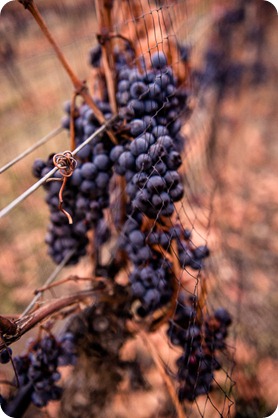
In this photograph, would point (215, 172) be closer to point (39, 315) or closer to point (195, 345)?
point (195, 345)

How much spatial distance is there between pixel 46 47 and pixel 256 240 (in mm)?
1537

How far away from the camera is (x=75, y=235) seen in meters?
0.80

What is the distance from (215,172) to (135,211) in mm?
1134

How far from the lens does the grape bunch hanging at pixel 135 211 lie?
63 cm

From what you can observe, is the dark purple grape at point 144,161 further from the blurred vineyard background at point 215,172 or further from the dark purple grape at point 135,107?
the blurred vineyard background at point 215,172

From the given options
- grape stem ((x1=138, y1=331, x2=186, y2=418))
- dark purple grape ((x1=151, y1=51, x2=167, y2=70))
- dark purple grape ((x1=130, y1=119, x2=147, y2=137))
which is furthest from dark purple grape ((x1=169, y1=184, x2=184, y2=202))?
grape stem ((x1=138, y1=331, x2=186, y2=418))

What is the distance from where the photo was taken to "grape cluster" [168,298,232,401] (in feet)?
2.35

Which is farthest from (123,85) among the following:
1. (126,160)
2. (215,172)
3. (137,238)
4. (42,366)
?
(215,172)

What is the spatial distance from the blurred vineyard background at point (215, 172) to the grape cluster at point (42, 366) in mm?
442

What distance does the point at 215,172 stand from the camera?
5.78 feet

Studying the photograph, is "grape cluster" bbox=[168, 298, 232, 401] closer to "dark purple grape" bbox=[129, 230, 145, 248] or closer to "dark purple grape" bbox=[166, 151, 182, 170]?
"dark purple grape" bbox=[129, 230, 145, 248]

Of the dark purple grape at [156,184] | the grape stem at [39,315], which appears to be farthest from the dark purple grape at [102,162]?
the grape stem at [39,315]

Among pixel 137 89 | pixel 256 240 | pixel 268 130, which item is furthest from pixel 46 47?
pixel 137 89

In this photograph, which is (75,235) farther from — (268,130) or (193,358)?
(268,130)
